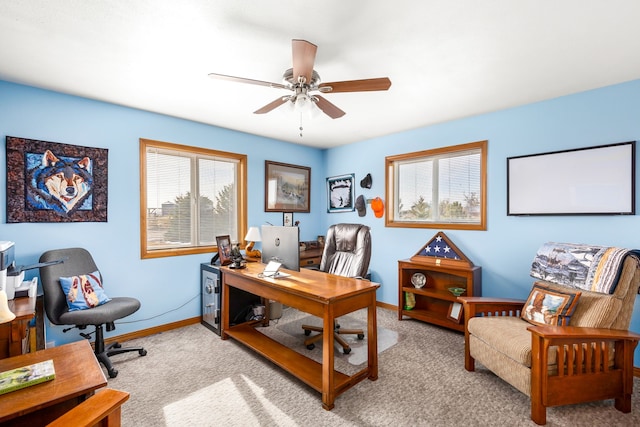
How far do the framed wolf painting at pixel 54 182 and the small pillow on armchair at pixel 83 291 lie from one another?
61cm

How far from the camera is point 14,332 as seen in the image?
5.94ft

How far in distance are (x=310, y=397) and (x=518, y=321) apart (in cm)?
178

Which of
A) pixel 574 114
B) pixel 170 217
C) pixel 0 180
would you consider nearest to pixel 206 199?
pixel 170 217

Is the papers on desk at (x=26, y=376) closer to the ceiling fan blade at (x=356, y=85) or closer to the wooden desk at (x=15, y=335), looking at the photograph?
the wooden desk at (x=15, y=335)

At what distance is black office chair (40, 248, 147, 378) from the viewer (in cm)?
230

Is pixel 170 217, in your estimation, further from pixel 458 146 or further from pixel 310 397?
pixel 458 146

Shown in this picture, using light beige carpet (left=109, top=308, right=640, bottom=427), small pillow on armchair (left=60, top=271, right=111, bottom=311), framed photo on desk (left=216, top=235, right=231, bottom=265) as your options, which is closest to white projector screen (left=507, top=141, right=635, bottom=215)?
light beige carpet (left=109, top=308, right=640, bottom=427)

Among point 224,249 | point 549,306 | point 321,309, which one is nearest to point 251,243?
point 224,249

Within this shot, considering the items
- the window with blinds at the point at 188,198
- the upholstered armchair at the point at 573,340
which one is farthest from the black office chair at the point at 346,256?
the window with blinds at the point at 188,198

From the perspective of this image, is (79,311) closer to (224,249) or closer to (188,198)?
(224,249)

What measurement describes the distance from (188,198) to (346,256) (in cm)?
210

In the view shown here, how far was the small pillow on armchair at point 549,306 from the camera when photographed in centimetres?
212

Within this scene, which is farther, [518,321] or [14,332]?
[518,321]

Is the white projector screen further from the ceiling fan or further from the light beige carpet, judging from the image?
the ceiling fan
